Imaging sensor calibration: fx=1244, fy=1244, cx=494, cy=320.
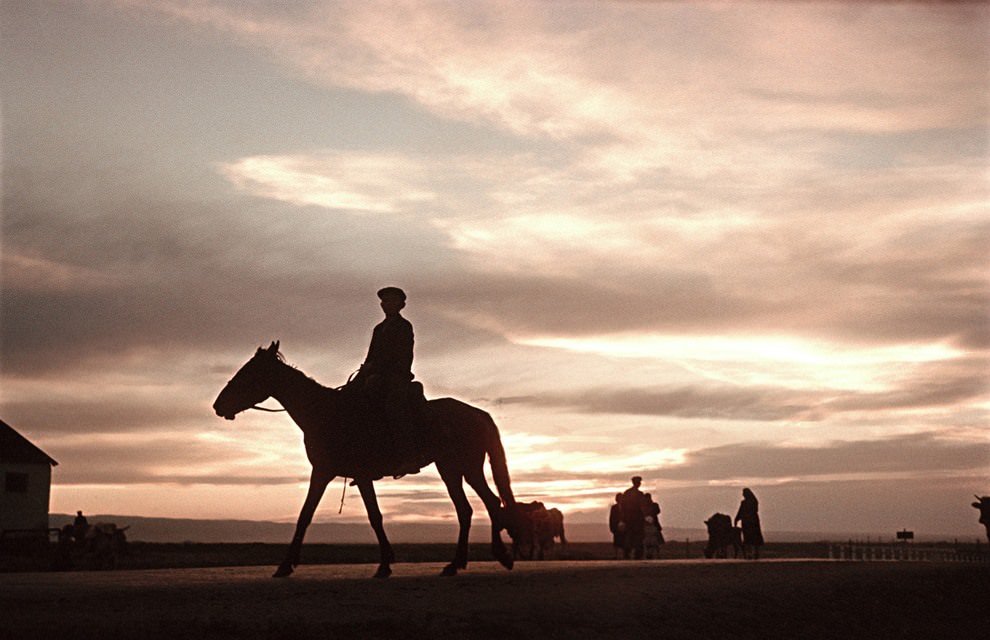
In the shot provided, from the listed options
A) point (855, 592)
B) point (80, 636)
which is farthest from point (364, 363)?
point (855, 592)

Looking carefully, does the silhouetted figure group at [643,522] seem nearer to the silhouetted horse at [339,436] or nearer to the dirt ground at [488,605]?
the dirt ground at [488,605]

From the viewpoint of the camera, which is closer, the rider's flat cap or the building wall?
the rider's flat cap

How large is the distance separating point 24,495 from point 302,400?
169ft

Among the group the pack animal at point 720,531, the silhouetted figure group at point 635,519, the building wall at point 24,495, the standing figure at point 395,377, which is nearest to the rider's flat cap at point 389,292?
the standing figure at point 395,377

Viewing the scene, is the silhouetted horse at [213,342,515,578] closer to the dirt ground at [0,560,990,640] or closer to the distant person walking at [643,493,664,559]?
the dirt ground at [0,560,990,640]

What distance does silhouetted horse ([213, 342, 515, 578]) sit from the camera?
754 inches

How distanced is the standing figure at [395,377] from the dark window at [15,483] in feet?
166

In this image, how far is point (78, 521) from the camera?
40219 millimetres

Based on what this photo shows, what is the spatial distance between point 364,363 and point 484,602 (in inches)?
207

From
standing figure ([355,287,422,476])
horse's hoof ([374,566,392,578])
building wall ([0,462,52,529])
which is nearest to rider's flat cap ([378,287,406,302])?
standing figure ([355,287,422,476])

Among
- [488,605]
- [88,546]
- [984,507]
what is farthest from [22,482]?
[488,605]

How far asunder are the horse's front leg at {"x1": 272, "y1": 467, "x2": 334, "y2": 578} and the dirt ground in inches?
19.7

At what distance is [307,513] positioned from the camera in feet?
62.0

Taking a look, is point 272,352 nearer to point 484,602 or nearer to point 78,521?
point 484,602
